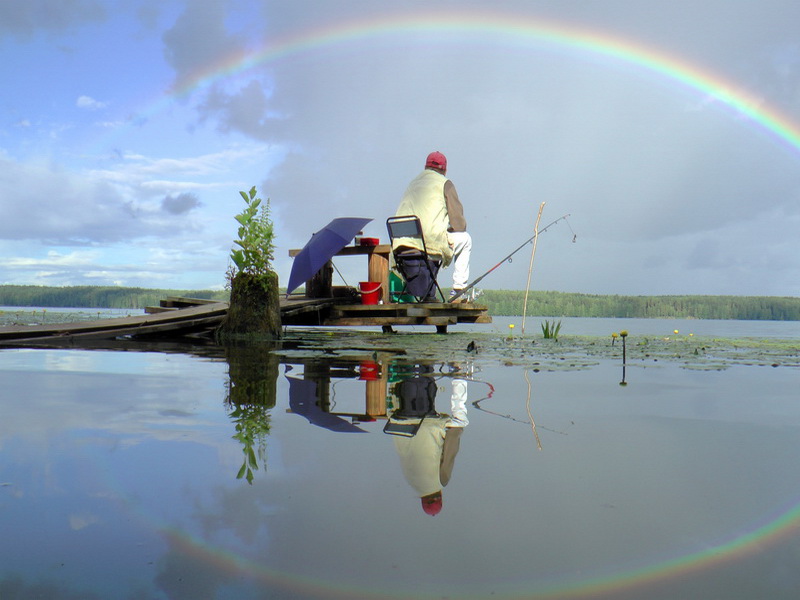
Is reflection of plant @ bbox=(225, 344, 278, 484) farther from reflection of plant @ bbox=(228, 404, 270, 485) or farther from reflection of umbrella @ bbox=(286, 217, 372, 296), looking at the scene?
reflection of umbrella @ bbox=(286, 217, 372, 296)

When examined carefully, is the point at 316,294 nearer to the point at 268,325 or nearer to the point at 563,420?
the point at 268,325

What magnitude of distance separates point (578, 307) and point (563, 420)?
3152 inches

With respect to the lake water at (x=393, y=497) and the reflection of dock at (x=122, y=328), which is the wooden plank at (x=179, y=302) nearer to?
the reflection of dock at (x=122, y=328)

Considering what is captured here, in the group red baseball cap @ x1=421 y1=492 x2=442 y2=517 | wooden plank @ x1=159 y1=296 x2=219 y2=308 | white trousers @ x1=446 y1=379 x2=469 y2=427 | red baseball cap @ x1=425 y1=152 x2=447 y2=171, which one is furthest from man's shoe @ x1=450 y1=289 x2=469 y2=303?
red baseball cap @ x1=421 y1=492 x2=442 y2=517

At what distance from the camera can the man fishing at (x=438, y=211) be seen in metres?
11.6

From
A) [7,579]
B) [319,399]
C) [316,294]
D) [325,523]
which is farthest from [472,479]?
[316,294]

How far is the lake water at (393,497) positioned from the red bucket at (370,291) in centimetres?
868

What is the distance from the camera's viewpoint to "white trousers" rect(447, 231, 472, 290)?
39.6ft

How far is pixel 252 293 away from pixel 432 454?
7731mm

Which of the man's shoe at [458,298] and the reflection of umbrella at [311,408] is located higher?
the man's shoe at [458,298]

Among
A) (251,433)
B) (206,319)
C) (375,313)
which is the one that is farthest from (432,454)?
(375,313)

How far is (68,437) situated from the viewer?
2.54 metres

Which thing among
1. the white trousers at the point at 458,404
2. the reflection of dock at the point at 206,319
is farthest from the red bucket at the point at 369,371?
the reflection of dock at the point at 206,319

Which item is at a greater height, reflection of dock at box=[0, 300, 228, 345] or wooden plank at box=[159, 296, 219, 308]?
wooden plank at box=[159, 296, 219, 308]
